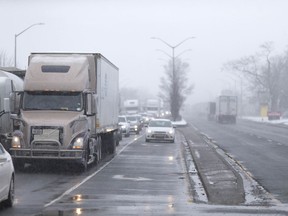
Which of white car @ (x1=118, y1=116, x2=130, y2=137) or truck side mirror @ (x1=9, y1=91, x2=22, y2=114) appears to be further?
white car @ (x1=118, y1=116, x2=130, y2=137)

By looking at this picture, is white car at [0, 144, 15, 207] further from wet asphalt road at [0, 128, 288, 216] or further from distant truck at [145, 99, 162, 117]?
distant truck at [145, 99, 162, 117]

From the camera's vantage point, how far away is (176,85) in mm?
85125

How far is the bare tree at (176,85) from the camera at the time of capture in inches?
3317

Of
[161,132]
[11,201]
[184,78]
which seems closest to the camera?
[11,201]

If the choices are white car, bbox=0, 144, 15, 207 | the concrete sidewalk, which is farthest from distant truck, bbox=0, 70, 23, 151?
white car, bbox=0, 144, 15, 207

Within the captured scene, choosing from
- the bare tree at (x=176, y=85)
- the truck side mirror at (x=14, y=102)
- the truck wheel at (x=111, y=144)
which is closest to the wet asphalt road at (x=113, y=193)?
the truck side mirror at (x=14, y=102)

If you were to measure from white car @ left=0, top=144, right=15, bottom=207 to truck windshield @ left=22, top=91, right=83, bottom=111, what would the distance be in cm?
840

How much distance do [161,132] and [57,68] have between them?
20494 millimetres

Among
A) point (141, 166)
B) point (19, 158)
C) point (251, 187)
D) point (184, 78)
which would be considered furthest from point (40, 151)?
point (184, 78)

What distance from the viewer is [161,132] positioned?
41.9 meters

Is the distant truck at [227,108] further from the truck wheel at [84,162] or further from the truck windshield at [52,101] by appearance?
the truck wheel at [84,162]

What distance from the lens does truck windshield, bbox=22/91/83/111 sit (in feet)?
70.5

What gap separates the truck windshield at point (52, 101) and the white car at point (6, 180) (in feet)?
27.6

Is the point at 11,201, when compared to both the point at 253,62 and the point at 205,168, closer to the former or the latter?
the point at 205,168
